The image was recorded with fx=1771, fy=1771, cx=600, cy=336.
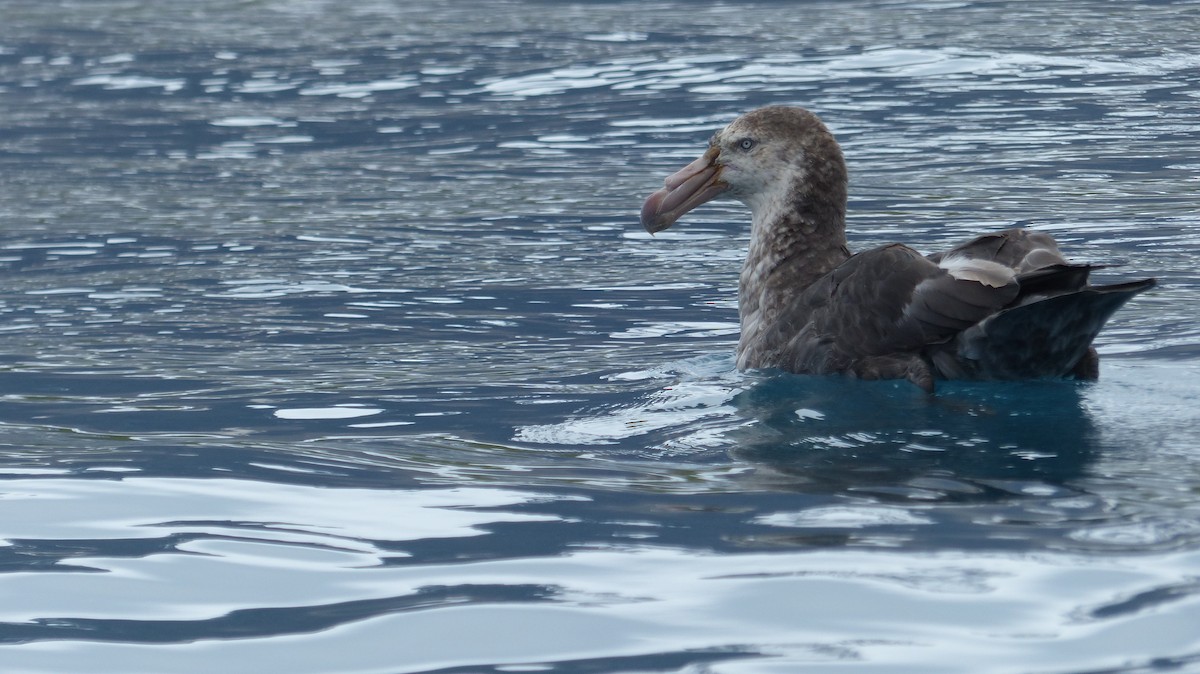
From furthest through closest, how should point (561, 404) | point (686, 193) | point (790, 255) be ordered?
point (686, 193) < point (790, 255) < point (561, 404)

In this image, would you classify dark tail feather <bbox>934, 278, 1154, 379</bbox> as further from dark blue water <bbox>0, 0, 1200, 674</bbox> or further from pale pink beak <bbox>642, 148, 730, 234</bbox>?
pale pink beak <bbox>642, 148, 730, 234</bbox>

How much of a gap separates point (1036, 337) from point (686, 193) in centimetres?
217

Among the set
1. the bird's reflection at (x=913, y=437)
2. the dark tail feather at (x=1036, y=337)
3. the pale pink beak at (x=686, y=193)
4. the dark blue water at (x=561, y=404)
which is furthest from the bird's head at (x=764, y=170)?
the dark tail feather at (x=1036, y=337)

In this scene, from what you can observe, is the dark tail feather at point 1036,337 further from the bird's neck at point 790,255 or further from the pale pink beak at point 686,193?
the pale pink beak at point 686,193

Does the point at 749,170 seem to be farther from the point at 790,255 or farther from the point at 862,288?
the point at 862,288

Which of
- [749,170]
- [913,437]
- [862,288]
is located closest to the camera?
[913,437]

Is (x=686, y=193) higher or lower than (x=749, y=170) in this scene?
lower

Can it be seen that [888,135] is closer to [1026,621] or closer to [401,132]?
[401,132]

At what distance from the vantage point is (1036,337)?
20.1ft

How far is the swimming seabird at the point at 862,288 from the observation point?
5.99 meters

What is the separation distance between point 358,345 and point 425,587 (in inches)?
166

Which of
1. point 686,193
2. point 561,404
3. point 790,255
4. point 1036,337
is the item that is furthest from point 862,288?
point 686,193

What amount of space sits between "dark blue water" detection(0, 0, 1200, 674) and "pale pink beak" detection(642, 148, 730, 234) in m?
0.65

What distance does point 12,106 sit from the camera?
19.4m
